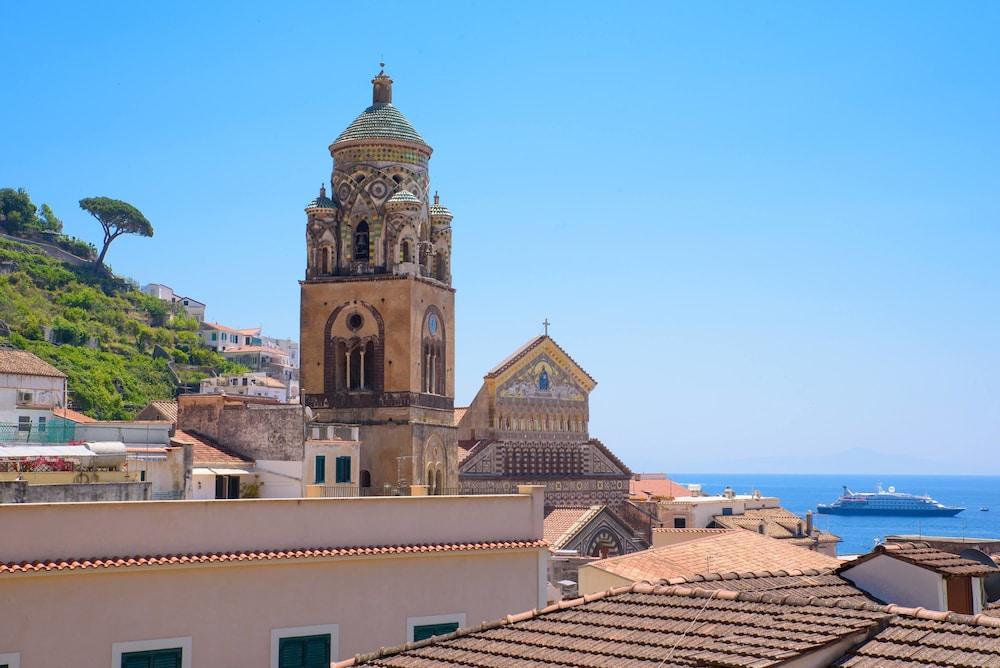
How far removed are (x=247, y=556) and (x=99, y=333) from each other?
3775 inches

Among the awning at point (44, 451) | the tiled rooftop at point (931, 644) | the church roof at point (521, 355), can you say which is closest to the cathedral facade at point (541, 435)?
the church roof at point (521, 355)

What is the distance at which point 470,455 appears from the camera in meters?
59.8

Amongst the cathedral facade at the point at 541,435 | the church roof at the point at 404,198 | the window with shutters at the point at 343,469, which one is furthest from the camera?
the cathedral facade at the point at 541,435

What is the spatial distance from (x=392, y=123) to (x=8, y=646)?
31.2m

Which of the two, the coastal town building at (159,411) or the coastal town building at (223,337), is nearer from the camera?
the coastal town building at (159,411)

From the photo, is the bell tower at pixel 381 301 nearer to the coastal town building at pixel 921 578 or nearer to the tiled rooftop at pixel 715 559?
the tiled rooftop at pixel 715 559

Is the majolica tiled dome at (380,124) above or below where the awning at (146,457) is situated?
above

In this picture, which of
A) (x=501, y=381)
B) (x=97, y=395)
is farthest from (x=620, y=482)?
(x=97, y=395)

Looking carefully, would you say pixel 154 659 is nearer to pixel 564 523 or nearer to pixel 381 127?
pixel 381 127

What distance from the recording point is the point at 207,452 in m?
28.9

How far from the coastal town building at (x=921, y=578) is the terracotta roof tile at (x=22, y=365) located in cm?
2889

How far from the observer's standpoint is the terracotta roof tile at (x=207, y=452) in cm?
2830

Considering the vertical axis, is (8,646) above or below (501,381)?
below

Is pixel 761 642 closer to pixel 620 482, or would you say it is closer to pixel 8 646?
pixel 8 646
